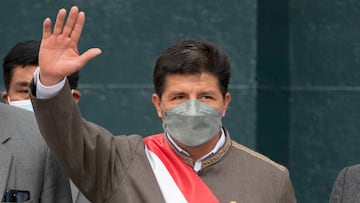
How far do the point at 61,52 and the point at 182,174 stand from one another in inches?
29.5

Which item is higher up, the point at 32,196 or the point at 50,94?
the point at 50,94

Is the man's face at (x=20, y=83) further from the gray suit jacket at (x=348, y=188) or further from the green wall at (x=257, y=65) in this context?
the green wall at (x=257, y=65)

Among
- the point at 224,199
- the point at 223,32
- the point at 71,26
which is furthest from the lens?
the point at 223,32

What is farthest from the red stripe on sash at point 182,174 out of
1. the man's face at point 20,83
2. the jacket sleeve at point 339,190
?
the man's face at point 20,83

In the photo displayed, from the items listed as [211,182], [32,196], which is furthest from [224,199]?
[32,196]

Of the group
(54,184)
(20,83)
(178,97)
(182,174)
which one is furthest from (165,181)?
(20,83)

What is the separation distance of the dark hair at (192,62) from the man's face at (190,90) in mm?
25

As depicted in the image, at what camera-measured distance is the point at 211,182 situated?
4145 millimetres

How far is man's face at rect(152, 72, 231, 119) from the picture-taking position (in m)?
4.13

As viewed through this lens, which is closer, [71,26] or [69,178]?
[71,26]

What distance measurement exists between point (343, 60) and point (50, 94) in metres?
3.95

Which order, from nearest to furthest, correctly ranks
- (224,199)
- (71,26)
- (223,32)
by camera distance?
1. (71,26)
2. (224,199)
3. (223,32)

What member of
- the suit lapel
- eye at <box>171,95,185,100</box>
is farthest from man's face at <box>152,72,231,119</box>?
the suit lapel

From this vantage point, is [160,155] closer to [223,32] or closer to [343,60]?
[223,32]
